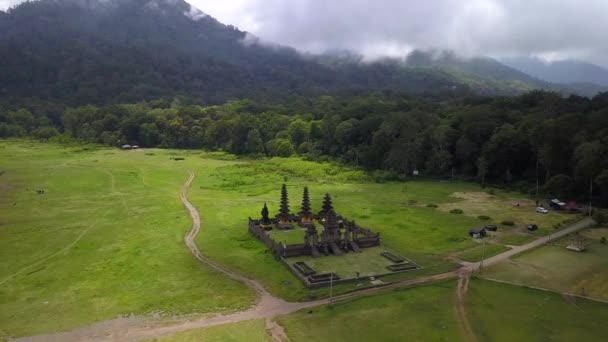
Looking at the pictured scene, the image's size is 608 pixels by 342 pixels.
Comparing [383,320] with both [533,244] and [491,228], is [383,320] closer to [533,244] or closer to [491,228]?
[533,244]

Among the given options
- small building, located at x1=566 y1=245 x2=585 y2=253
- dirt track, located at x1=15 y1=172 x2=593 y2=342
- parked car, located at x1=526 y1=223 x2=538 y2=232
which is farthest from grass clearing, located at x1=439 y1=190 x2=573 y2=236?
dirt track, located at x1=15 y1=172 x2=593 y2=342

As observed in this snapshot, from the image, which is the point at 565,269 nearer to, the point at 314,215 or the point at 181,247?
the point at 314,215

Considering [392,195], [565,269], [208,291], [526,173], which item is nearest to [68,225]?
Answer: [208,291]

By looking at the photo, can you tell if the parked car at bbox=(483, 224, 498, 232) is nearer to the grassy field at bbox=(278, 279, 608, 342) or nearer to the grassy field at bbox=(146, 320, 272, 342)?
the grassy field at bbox=(278, 279, 608, 342)

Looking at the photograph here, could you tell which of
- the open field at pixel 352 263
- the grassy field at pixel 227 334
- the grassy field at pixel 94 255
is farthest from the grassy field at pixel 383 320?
the grassy field at pixel 94 255

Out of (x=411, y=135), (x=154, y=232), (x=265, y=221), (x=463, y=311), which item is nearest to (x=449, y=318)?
(x=463, y=311)

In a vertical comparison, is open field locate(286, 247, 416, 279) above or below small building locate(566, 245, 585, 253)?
below
